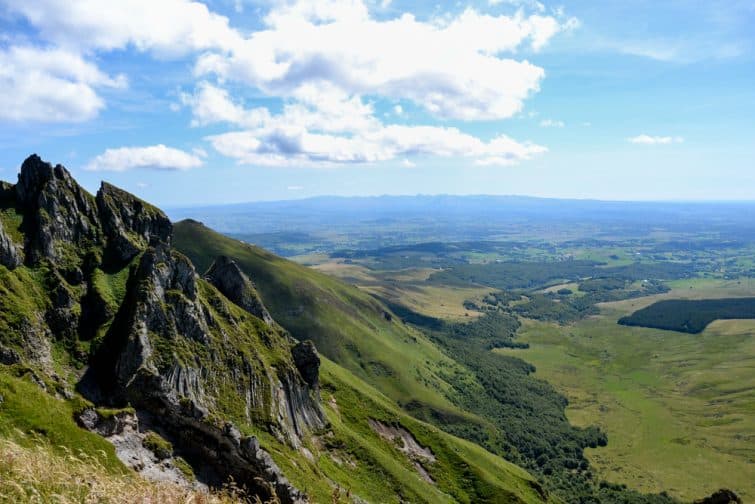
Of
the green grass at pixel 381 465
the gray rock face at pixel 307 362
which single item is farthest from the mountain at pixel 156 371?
the green grass at pixel 381 465

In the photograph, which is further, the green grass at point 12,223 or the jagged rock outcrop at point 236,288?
the jagged rock outcrop at point 236,288

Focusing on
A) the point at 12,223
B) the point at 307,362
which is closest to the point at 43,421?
the point at 12,223

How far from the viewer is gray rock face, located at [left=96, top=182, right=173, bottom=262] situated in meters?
92.3

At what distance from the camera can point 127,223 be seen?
101625 mm

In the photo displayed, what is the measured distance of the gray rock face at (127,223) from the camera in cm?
9231

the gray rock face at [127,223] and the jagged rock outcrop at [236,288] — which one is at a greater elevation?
the gray rock face at [127,223]

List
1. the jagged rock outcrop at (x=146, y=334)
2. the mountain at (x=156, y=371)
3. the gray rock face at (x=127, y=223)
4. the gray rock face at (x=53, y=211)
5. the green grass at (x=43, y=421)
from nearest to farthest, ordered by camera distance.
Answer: the green grass at (x=43, y=421) < the mountain at (x=156, y=371) < the jagged rock outcrop at (x=146, y=334) < the gray rock face at (x=53, y=211) < the gray rock face at (x=127, y=223)

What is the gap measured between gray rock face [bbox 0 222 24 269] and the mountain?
20cm

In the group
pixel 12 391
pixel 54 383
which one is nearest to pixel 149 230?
pixel 54 383

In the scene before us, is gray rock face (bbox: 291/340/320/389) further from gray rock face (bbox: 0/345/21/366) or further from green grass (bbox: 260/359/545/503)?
gray rock face (bbox: 0/345/21/366)

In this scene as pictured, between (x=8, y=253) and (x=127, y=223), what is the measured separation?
29040 mm

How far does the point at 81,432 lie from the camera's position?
50.2 m

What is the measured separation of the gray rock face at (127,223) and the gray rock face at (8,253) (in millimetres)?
17063

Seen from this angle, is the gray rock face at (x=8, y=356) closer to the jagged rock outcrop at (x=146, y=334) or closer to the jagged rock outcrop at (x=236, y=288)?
the jagged rock outcrop at (x=146, y=334)
